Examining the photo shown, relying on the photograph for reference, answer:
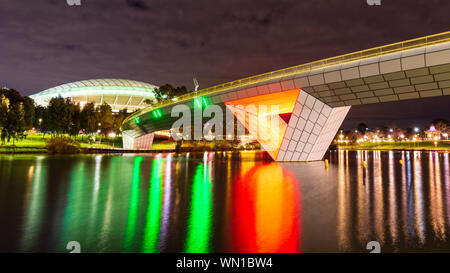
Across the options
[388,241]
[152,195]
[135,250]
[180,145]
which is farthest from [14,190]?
[180,145]

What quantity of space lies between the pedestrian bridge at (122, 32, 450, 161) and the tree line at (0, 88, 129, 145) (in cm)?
3508

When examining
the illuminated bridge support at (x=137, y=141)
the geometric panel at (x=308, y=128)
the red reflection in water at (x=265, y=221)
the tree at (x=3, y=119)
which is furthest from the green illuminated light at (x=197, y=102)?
the tree at (x=3, y=119)

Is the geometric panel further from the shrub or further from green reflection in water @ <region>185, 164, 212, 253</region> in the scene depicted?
the shrub

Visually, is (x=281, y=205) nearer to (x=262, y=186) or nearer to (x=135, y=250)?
(x=262, y=186)

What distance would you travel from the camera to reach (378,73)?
22.9 metres

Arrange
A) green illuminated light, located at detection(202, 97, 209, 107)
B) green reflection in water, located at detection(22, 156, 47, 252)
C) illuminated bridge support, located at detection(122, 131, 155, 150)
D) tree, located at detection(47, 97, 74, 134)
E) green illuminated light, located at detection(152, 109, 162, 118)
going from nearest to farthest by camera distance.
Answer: green reflection in water, located at detection(22, 156, 47, 252) < green illuminated light, located at detection(202, 97, 209, 107) < green illuminated light, located at detection(152, 109, 162, 118) < tree, located at detection(47, 97, 74, 134) < illuminated bridge support, located at detection(122, 131, 155, 150)

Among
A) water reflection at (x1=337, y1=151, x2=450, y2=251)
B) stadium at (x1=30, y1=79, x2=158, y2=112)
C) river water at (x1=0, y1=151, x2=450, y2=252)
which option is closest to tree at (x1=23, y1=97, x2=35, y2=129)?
river water at (x1=0, y1=151, x2=450, y2=252)

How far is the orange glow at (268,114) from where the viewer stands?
3216 centimetres

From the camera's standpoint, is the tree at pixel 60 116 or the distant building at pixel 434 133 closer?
A: the tree at pixel 60 116

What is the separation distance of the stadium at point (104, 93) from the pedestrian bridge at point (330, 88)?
11256 cm

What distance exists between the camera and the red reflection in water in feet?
19.5

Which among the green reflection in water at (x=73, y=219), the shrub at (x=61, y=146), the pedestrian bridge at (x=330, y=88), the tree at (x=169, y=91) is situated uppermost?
the tree at (x=169, y=91)

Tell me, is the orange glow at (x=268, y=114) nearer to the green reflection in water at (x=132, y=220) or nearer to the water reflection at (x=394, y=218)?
the water reflection at (x=394, y=218)
